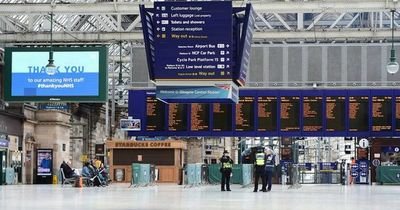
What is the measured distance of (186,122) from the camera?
36312 mm

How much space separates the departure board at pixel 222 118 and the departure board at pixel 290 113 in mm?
2365

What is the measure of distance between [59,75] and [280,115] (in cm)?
997

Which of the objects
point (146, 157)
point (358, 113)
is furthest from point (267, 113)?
point (146, 157)

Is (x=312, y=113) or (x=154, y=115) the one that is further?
(x=154, y=115)

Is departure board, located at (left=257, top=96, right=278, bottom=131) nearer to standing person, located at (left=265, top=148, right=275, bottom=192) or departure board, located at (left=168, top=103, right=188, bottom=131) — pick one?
departure board, located at (left=168, top=103, right=188, bottom=131)

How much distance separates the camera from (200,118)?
3619 centimetres

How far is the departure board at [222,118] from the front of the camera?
3612cm

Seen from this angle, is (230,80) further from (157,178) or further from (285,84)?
(157,178)

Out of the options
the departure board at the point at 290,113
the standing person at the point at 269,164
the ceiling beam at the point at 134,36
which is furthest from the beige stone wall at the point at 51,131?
the standing person at the point at 269,164

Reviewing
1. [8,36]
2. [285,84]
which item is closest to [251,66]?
[285,84]

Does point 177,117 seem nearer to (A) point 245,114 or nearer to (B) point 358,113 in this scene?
(A) point 245,114

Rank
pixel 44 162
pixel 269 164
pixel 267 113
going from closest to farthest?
pixel 269 164 < pixel 267 113 < pixel 44 162

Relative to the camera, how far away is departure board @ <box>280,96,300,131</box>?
3575 centimetres

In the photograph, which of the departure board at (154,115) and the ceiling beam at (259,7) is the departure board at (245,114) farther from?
the ceiling beam at (259,7)
